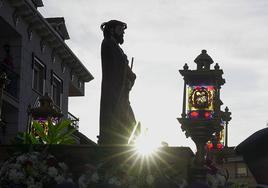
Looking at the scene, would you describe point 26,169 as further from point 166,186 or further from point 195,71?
point 195,71

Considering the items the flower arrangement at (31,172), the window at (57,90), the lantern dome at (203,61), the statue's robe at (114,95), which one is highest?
the window at (57,90)

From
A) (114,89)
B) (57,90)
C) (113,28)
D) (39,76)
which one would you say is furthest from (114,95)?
(57,90)

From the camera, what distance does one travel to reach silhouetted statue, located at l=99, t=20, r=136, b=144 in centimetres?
914

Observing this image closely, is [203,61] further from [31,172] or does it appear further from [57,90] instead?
[57,90]

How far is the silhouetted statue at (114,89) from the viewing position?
9141mm

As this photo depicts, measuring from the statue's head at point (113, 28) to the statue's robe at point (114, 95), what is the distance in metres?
0.11

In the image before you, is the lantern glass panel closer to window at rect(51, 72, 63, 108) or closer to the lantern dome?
the lantern dome

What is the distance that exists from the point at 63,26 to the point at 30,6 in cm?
821

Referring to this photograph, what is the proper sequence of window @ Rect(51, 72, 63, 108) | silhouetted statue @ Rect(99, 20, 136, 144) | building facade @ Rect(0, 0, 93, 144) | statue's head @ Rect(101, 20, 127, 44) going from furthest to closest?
window @ Rect(51, 72, 63, 108)
building facade @ Rect(0, 0, 93, 144)
statue's head @ Rect(101, 20, 127, 44)
silhouetted statue @ Rect(99, 20, 136, 144)

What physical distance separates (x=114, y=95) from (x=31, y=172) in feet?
9.42


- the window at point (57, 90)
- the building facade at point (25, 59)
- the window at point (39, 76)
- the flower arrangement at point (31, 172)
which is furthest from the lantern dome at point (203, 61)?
the window at point (57, 90)

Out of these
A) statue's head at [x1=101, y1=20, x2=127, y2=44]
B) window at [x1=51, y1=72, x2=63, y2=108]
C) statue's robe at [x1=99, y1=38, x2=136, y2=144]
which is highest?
window at [x1=51, y1=72, x2=63, y2=108]

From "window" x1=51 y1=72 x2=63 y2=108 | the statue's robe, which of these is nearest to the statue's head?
the statue's robe

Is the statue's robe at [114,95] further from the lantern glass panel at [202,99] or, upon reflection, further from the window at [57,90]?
the window at [57,90]
